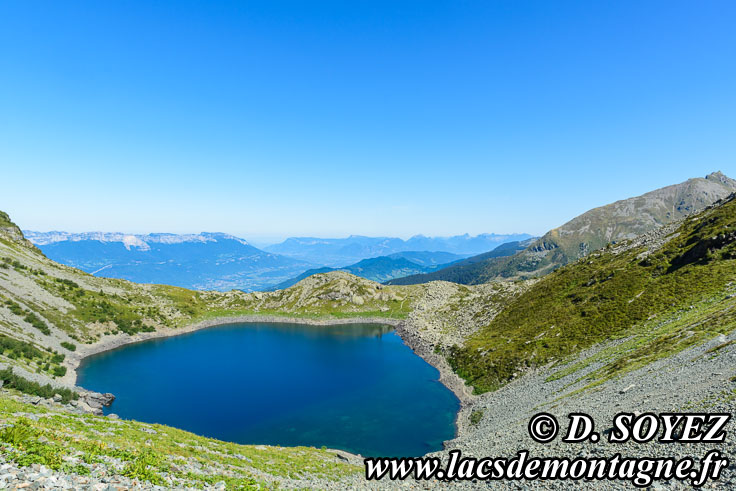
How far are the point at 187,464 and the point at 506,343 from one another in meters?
63.4

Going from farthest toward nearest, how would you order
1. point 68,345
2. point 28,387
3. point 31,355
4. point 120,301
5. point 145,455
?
point 120,301
point 68,345
point 31,355
point 28,387
point 145,455

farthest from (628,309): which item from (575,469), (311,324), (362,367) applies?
(311,324)

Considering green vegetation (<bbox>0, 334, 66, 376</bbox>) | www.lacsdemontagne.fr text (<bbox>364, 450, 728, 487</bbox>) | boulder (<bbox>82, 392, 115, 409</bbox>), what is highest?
www.lacsdemontagne.fr text (<bbox>364, 450, 728, 487</bbox>)

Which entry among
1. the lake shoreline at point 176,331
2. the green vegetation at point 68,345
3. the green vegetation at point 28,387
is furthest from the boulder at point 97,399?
the green vegetation at point 68,345

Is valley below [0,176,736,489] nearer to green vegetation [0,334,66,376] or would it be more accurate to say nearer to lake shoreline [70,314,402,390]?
green vegetation [0,334,66,376]

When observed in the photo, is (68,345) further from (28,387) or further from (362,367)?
(362,367)

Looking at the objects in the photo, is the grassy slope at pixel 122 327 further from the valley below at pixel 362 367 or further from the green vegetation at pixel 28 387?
the green vegetation at pixel 28 387

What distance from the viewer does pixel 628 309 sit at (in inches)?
2237

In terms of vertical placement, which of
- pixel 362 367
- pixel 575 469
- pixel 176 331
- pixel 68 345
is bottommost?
pixel 362 367

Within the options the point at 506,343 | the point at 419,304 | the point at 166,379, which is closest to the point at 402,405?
the point at 506,343

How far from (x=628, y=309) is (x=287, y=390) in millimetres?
67317

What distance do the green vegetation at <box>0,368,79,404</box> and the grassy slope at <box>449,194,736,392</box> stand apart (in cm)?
6881

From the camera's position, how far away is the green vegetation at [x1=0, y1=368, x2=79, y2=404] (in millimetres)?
44359

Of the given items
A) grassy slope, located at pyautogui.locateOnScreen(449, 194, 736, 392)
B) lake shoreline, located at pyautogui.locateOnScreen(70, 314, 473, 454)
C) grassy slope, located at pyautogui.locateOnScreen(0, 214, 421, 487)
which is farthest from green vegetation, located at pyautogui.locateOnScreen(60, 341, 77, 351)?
grassy slope, located at pyautogui.locateOnScreen(449, 194, 736, 392)
